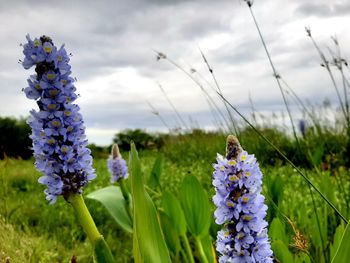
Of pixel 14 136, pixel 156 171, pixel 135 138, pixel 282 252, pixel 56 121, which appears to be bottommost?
pixel 282 252

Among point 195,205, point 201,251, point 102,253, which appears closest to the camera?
point 102,253

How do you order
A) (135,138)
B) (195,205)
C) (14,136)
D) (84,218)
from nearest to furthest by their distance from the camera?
(84,218), (195,205), (14,136), (135,138)

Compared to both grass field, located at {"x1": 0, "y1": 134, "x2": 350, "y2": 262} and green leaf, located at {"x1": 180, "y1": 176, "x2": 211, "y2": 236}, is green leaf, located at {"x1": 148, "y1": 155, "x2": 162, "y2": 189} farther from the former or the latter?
green leaf, located at {"x1": 180, "y1": 176, "x2": 211, "y2": 236}

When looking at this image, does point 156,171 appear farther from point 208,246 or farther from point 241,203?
point 241,203

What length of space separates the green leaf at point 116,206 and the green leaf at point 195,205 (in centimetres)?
89

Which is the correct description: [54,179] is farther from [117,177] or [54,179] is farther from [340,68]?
[340,68]

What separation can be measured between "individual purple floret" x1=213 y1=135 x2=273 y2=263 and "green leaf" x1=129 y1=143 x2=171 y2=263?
0.75ft

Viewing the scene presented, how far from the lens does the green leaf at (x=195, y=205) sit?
2.97 m

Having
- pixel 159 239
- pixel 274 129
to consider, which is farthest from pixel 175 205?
pixel 274 129

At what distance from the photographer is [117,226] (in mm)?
5691

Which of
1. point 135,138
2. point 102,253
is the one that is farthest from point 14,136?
point 102,253

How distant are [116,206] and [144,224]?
7.64 feet

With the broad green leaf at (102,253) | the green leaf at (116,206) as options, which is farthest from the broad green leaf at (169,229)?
the broad green leaf at (102,253)

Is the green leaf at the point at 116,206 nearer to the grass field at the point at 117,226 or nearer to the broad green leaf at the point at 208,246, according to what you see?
the grass field at the point at 117,226
